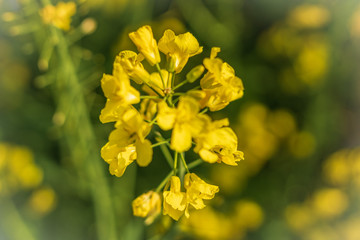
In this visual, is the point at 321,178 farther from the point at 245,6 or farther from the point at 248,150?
the point at 245,6

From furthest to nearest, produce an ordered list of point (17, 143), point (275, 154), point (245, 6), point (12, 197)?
point (245, 6)
point (275, 154)
point (17, 143)
point (12, 197)

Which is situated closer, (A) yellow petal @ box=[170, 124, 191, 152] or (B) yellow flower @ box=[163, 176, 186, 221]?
(A) yellow petal @ box=[170, 124, 191, 152]

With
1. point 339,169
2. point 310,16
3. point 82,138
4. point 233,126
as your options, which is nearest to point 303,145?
point 339,169

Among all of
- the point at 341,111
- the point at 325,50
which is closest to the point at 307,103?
the point at 341,111

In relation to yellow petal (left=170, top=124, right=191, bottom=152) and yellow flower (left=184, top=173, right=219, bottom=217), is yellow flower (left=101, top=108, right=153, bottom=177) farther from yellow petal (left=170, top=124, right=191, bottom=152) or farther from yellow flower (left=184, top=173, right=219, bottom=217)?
yellow flower (left=184, top=173, right=219, bottom=217)

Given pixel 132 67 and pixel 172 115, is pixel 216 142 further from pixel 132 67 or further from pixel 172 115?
pixel 132 67

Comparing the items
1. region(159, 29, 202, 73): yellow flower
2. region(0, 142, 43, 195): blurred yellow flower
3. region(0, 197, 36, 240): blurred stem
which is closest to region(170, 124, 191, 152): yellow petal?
region(159, 29, 202, 73): yellow flower
